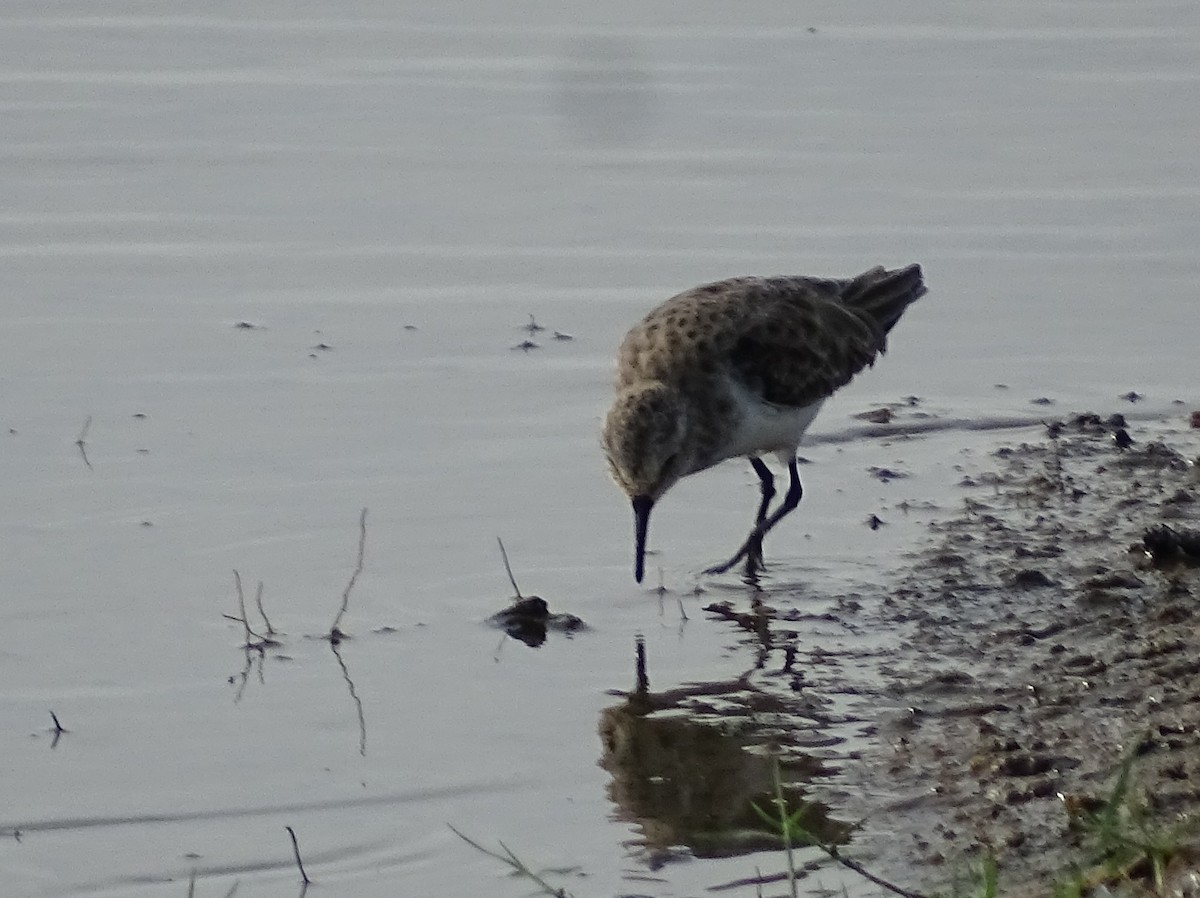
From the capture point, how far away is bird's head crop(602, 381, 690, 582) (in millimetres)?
7281

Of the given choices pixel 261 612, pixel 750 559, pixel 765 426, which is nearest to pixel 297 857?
pixel 261 612

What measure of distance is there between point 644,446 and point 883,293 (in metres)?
1.91

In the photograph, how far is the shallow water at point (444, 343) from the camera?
5.82 metres

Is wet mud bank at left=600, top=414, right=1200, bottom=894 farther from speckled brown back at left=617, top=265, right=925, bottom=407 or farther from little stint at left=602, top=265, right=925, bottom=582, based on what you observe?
speckled brown back at left=617, top=265, right=925, bottom=407

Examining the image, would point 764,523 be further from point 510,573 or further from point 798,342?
point 510,573

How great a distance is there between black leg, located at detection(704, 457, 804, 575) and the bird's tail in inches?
31.3

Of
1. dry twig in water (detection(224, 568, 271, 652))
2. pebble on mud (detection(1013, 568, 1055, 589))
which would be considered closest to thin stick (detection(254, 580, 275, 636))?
dry twig in water (detection(224, 568, 271, 652))

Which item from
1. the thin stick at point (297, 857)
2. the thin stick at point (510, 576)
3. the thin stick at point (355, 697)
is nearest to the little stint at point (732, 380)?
the thin stick at point (510, 576)

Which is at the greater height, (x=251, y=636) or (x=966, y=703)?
(x=966, y=703)

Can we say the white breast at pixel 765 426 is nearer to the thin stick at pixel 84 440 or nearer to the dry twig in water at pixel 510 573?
the dry twig in water at pixel 510 573

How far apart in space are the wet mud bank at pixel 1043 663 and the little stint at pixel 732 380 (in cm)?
65

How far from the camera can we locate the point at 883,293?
885cm

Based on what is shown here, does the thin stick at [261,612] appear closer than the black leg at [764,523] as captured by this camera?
Yes

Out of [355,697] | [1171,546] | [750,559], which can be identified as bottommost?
[355,697]
